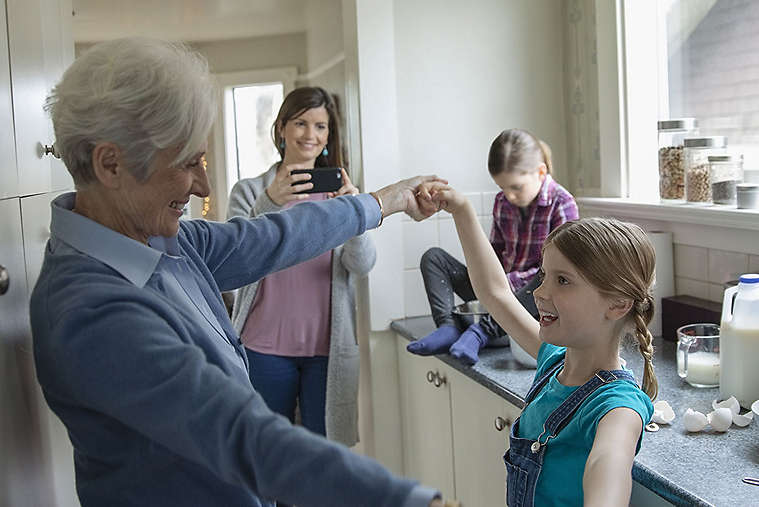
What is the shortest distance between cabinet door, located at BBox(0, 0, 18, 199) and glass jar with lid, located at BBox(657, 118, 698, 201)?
1593 millimetres

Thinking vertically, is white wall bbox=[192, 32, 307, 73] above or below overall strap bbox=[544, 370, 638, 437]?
above

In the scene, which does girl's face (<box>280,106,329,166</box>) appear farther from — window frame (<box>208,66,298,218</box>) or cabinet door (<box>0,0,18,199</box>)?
window frame (<box>208,66,298,218</box>)

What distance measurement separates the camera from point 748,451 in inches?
54.9

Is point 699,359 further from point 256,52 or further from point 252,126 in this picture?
point 256,52

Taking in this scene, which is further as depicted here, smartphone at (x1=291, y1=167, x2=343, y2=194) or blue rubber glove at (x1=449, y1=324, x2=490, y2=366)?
smartphone at (x1=291, y1=167, x2=343, y2=194)

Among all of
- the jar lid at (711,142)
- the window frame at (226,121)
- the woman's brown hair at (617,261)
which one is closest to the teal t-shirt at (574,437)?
the woman's brown hair at (617,261)

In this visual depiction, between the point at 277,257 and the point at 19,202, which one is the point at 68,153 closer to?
the point at 19,202

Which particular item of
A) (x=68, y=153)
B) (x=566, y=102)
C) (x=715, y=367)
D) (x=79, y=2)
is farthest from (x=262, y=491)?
(x=79, y=2)

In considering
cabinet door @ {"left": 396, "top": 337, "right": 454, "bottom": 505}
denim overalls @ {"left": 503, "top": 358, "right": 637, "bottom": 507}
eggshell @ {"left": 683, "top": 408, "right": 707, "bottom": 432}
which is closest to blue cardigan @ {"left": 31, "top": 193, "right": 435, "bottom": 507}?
denim overalls @ {"left": 503, "top": 358, "right": 637, "bottom": 507}

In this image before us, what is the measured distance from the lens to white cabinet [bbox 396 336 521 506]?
79.0 inches

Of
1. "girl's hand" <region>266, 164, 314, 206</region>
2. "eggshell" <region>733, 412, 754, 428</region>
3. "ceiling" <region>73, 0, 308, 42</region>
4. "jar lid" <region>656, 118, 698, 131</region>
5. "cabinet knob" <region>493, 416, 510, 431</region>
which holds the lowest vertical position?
"cabinet knob" <region>493, 416, 510, 431</region>

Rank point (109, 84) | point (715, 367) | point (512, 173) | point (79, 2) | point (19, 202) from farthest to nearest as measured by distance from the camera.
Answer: point (79, 2) < point (512, 173) < point (715, 367) < point (19, 202) < point (109, 84)

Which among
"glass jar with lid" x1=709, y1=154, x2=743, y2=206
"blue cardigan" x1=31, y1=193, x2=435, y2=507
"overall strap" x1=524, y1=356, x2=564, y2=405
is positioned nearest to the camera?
"blue cardigan" x1=31, y1=193, x2=435, y2=507

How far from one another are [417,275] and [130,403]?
74.1 inches
